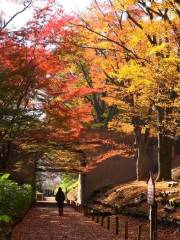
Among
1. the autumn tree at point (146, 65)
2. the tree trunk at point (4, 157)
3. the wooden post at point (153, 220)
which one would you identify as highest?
the autumn tree at point (146, 65)

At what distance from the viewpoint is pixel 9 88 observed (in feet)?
55.7

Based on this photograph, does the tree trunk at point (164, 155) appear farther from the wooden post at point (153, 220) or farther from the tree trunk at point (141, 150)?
the wooden post at point (153, 220)

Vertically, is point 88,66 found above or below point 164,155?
above

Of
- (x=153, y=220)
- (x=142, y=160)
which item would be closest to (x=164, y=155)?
(x=142, y=160)

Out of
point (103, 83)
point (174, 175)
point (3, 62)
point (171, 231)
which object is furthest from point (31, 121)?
point (174, 175)

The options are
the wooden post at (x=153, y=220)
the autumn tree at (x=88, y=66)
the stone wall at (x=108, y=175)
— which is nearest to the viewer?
the wooden post at (x=153, y=220)

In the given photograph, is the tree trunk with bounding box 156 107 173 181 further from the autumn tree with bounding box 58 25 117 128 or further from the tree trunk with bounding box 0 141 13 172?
the tree trunk with bounding box 0 141 13 172

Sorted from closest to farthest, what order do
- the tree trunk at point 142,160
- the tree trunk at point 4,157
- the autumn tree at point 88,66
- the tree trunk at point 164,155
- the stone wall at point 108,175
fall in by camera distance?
the autumn tree at point 88,66
the tree trunk at point 4,157
the tree trunk at point 164,155
the tree trunk at point 142,160
the stone wall at point 108,175

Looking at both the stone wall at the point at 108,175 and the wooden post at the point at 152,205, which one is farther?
the stone wall at the point at 108,175

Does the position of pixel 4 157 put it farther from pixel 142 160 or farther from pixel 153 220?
pixel 153 220

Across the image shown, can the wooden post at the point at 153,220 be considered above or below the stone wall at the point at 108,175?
below

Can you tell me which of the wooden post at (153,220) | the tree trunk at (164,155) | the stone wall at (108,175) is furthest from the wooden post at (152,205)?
the stone wall at (108,175)

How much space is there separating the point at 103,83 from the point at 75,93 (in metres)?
7.99

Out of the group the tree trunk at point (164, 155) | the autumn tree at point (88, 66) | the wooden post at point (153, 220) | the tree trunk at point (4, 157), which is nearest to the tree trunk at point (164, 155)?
the tree trunk at point (164, 155)
